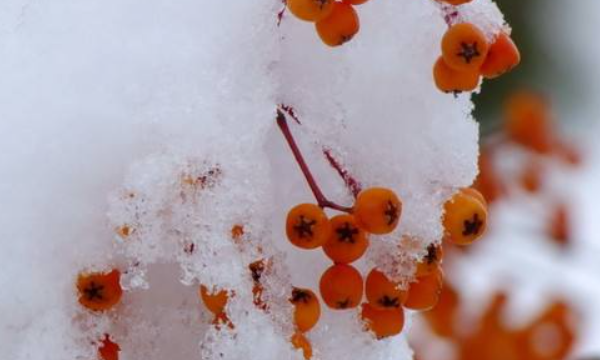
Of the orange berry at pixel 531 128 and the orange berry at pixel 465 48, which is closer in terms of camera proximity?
the orange berry at pixel 465 48

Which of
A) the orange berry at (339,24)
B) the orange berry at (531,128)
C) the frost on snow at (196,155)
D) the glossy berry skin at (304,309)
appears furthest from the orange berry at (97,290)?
the orange berry at (531,128)

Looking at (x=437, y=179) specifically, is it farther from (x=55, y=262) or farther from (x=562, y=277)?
(x=562, y=277)

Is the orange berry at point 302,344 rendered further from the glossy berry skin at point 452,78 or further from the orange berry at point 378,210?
Result: the glossy berry skin at point 452,78

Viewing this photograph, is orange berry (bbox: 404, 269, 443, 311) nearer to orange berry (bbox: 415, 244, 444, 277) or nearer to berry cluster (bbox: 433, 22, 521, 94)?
orange berry (bbox: 415, 244, 444, 277)

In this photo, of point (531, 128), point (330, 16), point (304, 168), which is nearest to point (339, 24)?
point (330, 16)

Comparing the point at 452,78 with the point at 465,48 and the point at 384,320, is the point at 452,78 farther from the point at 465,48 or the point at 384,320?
the point at 384,320

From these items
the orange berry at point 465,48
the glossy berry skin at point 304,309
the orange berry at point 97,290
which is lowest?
the glossy berry skin at point 304,309
